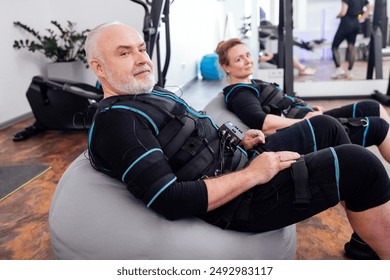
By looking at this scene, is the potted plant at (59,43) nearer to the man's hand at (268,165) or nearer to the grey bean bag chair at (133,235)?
the grey bean bag chair at (133,235)

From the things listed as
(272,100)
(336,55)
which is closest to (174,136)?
(272,100)

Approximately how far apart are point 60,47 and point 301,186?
388cm

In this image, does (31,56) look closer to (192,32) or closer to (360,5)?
(192,32)

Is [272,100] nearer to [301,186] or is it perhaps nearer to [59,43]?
[301,186]

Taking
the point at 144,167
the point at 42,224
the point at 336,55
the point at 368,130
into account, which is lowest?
the point at 42,224

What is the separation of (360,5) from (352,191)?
372 cm

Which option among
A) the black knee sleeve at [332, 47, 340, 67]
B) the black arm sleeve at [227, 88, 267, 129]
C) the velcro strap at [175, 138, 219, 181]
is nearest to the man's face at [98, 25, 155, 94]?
the velcro strap at [175, 138, 219, 181]

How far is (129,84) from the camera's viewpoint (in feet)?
3.81

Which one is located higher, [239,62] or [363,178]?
[239,62]

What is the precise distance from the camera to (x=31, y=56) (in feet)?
13.7

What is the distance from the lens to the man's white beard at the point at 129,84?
116 centimetres

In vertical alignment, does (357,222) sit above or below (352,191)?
below

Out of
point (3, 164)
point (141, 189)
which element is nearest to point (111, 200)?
point (141, 189)

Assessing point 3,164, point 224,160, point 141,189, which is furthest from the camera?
point 3,164
